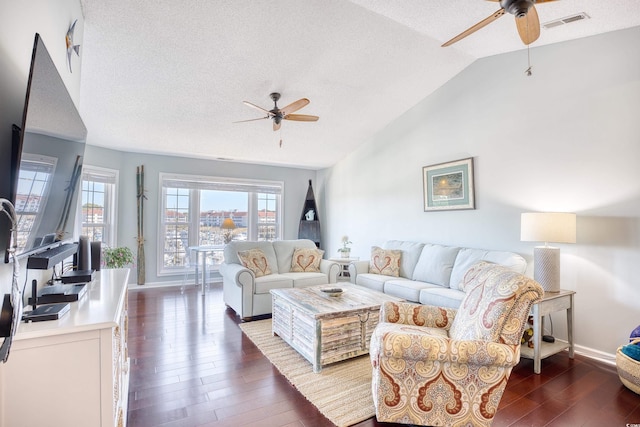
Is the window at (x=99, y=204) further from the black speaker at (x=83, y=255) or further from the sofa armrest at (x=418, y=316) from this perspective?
the sofa armrest at (x=418, y=316)

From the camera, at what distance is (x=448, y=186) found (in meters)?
4.20

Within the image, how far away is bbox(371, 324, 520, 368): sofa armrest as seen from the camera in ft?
5.52

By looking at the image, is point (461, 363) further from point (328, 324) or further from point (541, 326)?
point (541, 326)

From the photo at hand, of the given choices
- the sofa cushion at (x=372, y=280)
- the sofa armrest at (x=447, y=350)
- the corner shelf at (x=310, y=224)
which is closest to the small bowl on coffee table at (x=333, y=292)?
the sofa cushion at (x=372, y=280)

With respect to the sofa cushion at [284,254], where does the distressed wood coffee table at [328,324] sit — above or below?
below

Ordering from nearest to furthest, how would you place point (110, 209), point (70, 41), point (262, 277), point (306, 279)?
point (70, 41)
point (262, 277)
point (306, 279)
point (110, 209)

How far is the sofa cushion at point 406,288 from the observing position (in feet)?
11.7

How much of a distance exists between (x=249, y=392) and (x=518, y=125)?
3720mm

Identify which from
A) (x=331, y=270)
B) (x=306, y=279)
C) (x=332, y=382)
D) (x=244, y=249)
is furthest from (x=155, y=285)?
(x=332, y=382)

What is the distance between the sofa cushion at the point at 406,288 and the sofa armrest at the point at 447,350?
1822 mm

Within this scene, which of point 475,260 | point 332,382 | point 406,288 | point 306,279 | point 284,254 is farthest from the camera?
point 284,254

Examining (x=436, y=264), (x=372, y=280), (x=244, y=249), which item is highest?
(x=244, y=249)

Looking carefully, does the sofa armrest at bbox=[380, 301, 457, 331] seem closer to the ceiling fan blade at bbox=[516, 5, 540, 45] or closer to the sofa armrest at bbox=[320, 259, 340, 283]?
the ceiling fan blade at bbox=[516, 5, 540, 45]

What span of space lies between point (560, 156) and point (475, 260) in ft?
4.37
